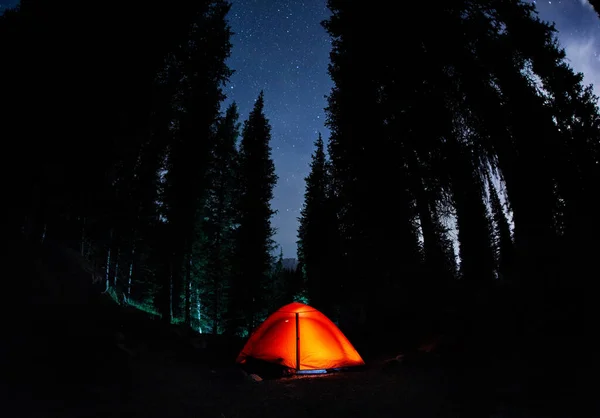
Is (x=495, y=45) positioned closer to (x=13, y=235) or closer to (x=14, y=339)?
(x=14, y=339)

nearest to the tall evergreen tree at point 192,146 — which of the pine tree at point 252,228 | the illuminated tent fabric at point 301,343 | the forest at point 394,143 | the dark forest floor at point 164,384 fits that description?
the forest at point 394,143

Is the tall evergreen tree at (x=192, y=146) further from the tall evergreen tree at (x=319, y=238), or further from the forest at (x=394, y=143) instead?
the tall evergreen tree at (x=319, y=238)

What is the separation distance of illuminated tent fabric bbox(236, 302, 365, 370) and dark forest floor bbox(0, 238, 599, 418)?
1.33 meters

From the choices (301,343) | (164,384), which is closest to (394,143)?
(301,343)

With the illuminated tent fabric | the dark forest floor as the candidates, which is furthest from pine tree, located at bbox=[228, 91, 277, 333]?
the dark forest floor

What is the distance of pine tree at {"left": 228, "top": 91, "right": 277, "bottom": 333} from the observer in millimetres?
21031

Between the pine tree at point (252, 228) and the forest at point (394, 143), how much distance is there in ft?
18.7

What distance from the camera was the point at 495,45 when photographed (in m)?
8.48

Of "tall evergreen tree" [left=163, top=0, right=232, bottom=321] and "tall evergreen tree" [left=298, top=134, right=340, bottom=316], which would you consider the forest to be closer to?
"tall evergreen tree" [left=163, top=0, right=232, bottom=321]

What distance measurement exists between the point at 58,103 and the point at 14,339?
4613 millimetres

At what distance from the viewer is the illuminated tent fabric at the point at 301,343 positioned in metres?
8.09

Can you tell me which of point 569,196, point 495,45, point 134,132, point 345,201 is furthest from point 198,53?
point 569,196

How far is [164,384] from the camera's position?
599 cm

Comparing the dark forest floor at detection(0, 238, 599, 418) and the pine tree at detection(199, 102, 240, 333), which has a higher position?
the pine tree at detection(199, 102, 240, 333)
